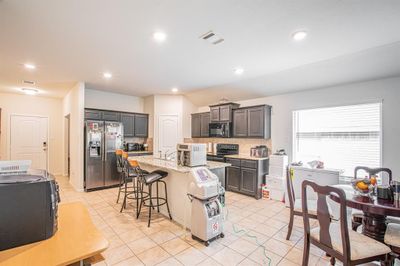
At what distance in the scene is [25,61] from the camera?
355 centimetres

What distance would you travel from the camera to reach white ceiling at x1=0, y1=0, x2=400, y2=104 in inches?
81.1

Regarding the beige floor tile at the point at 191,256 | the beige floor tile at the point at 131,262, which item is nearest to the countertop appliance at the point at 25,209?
the beige floor tile at the point at 131,262

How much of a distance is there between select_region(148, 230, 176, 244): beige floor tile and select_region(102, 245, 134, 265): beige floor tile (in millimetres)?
379

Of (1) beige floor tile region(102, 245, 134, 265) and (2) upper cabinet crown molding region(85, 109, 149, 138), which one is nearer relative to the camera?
(1) beige floor tile region(102, 245, 134, 265)

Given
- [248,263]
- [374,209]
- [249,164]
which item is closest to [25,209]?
[248,263]

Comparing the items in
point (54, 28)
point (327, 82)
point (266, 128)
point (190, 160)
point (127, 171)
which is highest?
point (54, 28)

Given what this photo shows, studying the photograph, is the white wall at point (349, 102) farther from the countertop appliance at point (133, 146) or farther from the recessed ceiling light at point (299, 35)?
the countertop appliance at point (133, 146)

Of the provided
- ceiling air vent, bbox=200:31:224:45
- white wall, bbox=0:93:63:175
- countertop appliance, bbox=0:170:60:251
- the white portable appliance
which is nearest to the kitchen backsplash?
the white portable appliance

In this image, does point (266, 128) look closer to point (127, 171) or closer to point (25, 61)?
point (127, 171)

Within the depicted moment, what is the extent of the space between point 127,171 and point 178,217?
54.3 inches

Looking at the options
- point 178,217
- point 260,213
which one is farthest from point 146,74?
point 260,213

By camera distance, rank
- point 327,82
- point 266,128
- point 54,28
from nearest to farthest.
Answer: point 54,28
point 327,82
point 266,128

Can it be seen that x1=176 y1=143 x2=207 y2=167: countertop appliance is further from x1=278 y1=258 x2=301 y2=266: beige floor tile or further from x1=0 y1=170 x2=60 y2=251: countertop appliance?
x1=0 y1=170 x2=60 y2=251: countertop appliance

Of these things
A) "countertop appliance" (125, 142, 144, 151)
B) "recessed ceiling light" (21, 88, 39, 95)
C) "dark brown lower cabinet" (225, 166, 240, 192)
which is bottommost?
"dark brown lower cabinet" (225, 166, 240, 192)
